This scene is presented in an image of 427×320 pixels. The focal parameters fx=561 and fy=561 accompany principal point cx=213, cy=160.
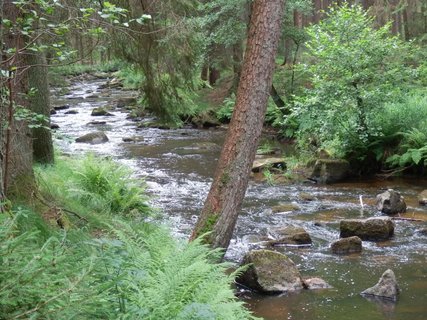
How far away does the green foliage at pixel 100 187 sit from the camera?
27.6ft

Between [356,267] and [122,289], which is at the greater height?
[122,289]

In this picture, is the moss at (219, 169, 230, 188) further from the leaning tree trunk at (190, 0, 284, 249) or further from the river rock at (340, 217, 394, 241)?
the river rock at (340, 217, 394, 241)

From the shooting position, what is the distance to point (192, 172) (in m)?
16.4

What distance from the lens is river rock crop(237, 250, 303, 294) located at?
25.9 feet

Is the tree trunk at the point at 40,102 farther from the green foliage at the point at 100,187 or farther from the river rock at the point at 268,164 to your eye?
the river rock at the point at 268,164

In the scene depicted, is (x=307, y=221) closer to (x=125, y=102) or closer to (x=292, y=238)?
(x=292, y=238)

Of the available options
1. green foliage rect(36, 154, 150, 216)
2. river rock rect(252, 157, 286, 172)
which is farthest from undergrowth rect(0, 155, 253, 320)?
river rock rect(252, 157, 286, 172)

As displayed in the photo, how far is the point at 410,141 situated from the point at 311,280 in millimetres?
8489

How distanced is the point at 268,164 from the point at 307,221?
5482 mm

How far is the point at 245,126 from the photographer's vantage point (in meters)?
7.09

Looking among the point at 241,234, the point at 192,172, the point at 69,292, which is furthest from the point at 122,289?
the point at 192,172

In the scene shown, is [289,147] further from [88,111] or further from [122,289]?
[122,289]

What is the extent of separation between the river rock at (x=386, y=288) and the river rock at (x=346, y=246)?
1870mm

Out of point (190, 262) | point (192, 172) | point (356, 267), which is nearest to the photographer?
point (190, 262)
